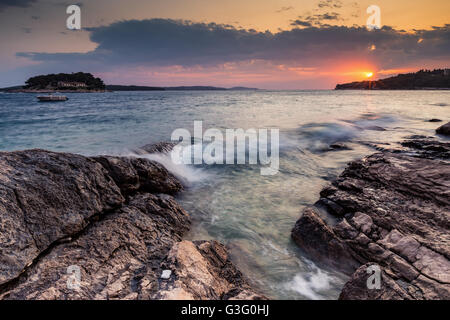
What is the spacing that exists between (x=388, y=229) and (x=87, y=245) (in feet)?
18.9

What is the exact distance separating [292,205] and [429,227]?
135 inches

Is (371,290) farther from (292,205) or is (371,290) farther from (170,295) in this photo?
(292,205)

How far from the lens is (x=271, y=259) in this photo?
506 cm

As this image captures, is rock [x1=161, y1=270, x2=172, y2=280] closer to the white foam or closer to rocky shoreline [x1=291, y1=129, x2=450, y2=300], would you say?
the white foam

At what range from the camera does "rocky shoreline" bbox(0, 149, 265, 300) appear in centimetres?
A: 297

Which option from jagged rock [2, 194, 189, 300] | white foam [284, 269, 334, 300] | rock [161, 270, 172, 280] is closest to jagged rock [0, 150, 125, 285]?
jagged rock [2, 194, 189, 300]

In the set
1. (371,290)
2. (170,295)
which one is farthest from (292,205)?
(170,295)

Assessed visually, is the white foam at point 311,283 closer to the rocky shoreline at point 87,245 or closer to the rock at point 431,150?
the rocky shoreline at point 87,245

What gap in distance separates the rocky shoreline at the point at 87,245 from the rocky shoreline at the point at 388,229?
1.99 meters

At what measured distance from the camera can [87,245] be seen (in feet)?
12.3

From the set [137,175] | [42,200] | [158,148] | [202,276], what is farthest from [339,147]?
[42,200]

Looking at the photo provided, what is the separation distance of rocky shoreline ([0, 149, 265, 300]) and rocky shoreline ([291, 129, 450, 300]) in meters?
1.99

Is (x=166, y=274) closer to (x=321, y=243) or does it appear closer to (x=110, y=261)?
(x=110, y=261)

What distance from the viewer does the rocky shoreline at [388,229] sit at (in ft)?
11.8
